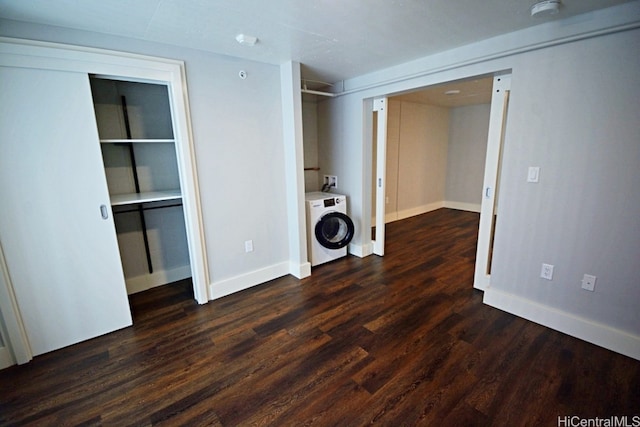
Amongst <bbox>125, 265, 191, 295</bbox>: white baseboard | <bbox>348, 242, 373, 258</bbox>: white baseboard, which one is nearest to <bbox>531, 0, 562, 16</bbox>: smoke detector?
<bbox>348, 242, 373, 258</bbox>: white baseboard

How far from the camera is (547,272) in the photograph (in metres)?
2.27

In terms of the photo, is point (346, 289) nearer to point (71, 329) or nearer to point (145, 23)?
point (71, 329)

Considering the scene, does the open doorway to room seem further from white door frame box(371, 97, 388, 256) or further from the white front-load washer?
the white front-load washer

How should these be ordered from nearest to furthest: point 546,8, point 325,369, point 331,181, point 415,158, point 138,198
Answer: point 546,8 → point 325,369 → point 138,198 → point 331,181 → point 415,158

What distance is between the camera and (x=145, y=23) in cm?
194

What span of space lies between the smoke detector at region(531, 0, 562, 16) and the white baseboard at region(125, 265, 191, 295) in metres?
3.80

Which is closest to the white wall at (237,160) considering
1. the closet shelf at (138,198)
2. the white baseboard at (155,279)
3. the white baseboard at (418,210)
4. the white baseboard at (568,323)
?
the closet shelf at (138,198)

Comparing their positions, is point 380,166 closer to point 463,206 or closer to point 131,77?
point 131,77

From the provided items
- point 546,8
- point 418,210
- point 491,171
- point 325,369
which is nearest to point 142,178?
point 325,369

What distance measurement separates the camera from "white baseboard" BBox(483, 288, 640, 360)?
1.95 metres

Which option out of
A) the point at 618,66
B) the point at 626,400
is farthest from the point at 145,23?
the point at 626,400

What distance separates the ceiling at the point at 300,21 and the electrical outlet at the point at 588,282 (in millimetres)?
1803

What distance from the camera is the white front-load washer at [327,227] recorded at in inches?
136

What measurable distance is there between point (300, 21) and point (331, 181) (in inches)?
92.4
